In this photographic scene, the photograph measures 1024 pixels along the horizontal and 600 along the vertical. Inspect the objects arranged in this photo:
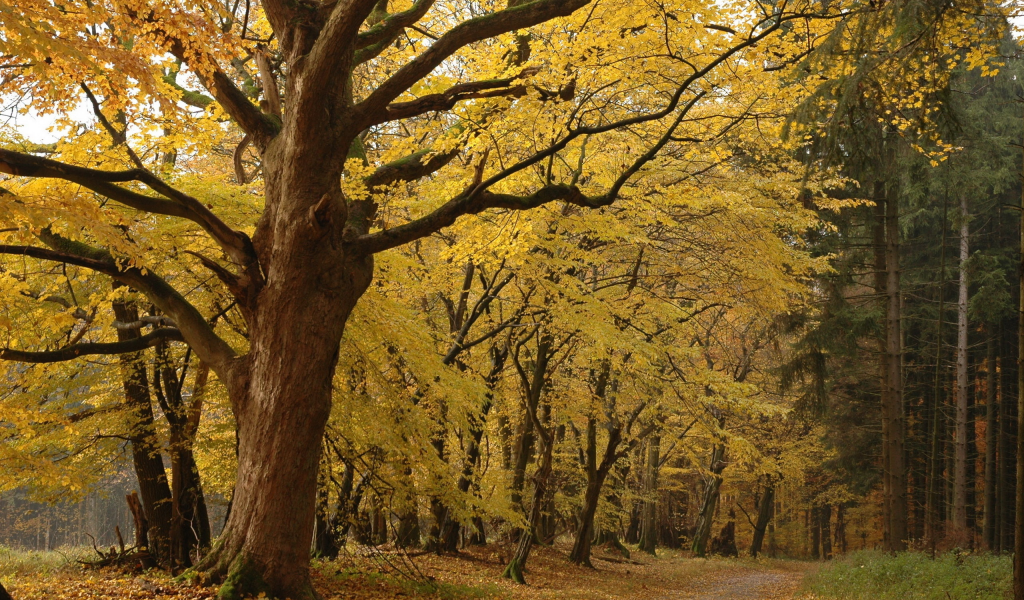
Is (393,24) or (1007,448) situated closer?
(393,24)

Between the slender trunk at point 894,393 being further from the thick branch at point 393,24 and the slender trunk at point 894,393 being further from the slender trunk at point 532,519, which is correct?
the thick branch at point 393,24

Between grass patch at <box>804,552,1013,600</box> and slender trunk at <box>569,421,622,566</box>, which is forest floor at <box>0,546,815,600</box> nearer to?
slender trunk at <box>569,421,622,566</box>

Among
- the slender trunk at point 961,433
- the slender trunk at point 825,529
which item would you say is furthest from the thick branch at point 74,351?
the slender trunk at point 825,529

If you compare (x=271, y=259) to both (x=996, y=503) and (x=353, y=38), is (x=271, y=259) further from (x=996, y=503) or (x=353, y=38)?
(x=996, y=503)

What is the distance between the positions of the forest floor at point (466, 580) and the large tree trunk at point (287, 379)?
0.48 meters

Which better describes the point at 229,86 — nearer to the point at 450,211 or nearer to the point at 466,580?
the point at 450,211

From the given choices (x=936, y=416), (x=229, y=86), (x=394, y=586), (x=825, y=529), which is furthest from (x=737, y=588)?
(x=825, y=529)

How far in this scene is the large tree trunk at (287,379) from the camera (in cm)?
530

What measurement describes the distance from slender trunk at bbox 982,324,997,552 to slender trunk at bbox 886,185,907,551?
3.52 m

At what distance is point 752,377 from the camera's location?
23750mm

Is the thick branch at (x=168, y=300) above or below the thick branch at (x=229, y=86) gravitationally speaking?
below

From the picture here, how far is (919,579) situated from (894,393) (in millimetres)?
4739

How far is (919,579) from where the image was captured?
10.4 metres

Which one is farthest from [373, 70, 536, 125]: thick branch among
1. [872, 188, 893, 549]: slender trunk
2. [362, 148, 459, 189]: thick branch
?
[872, 188, 893, 549]: slender trunk
